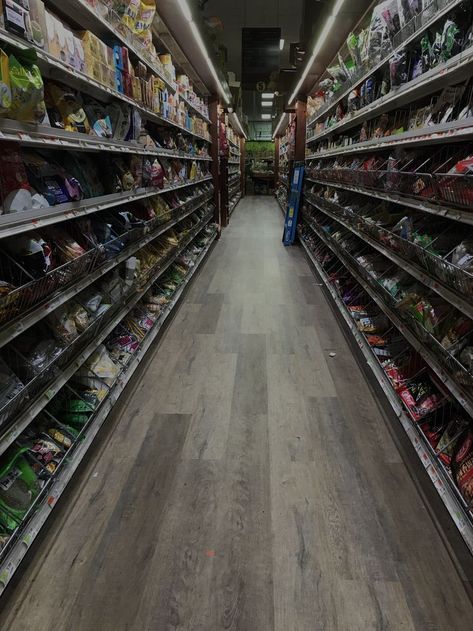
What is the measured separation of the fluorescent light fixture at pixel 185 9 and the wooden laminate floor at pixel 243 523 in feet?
9.62

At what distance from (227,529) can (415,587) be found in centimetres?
73

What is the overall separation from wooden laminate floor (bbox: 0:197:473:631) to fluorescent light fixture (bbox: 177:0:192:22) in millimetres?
2932

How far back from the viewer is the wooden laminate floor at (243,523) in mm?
1342

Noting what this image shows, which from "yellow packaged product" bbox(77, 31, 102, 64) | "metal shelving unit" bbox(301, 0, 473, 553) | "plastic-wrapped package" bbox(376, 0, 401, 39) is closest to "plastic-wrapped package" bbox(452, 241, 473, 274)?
"metal shelving unit" bbox(301, 0, 473, 553)

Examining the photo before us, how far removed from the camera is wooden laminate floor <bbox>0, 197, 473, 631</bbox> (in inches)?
52.8

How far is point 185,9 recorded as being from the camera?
3270 millimetres

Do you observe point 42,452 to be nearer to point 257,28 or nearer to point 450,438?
point 450,438

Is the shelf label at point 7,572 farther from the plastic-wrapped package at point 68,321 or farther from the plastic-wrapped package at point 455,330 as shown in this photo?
the plastic-wrapped package at point 455,330

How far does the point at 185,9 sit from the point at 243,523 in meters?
3.84

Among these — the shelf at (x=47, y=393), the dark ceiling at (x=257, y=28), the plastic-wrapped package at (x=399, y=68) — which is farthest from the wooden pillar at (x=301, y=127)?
the shelf at (x=47, y=393)

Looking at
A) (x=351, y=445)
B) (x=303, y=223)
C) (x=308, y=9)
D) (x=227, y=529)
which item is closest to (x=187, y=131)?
(x=308, y=9)

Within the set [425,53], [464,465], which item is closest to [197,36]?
[425,53]

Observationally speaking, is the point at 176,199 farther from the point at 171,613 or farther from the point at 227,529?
the point at 171,613

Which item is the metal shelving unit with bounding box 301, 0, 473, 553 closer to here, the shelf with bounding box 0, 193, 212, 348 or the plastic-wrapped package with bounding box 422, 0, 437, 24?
the plastic-wrapped package with bounding box 422, 0, 437, 24
